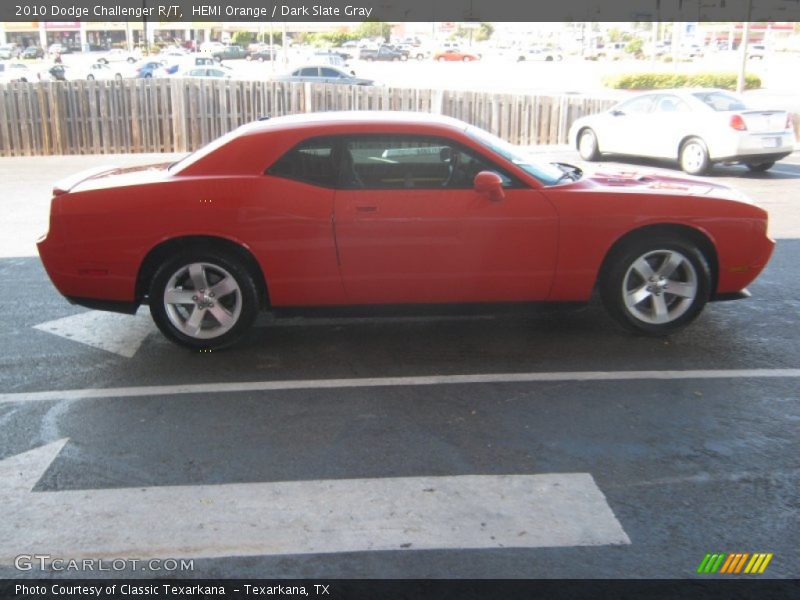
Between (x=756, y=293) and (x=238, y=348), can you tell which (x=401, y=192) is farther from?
(x=756, y=293)

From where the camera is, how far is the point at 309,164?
5703 mm

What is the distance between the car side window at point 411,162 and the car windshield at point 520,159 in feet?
0.61

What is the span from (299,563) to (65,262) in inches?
131

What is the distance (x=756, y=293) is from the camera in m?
7.05

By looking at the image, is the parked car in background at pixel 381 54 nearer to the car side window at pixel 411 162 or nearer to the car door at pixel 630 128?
the car door at pixel 630 128

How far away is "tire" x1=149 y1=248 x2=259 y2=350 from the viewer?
563cm

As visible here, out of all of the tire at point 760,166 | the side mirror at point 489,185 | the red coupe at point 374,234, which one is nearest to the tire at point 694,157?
the tire at point 760,166

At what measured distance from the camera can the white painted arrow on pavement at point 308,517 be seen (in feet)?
11.2

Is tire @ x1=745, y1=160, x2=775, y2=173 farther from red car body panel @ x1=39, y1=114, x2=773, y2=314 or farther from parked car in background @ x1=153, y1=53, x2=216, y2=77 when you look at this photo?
parked car in background @ x1=153, y1=53, x2=216, y2=77

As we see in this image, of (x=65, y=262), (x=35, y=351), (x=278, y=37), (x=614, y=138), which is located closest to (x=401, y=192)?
(x=65, y=262)

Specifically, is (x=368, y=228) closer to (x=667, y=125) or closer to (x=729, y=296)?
(x=729, y=296)

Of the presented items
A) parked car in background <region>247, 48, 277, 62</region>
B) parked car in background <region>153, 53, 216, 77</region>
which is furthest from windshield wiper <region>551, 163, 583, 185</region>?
parked car in background <region>247, 48, 277, 62</region>
